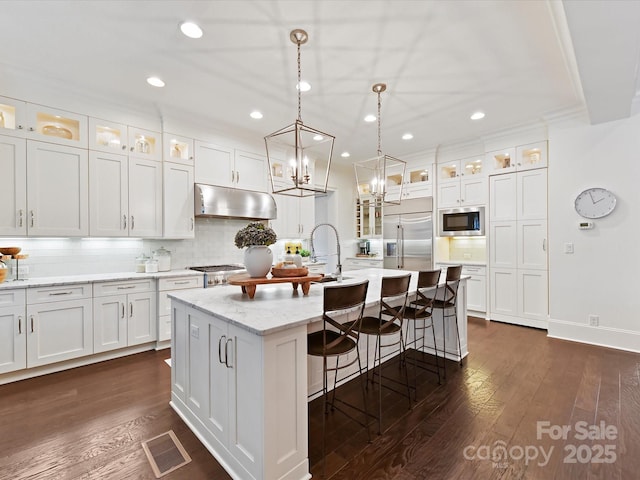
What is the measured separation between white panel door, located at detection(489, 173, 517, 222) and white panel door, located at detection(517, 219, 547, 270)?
9.5 inches

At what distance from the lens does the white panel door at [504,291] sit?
4.53 meters

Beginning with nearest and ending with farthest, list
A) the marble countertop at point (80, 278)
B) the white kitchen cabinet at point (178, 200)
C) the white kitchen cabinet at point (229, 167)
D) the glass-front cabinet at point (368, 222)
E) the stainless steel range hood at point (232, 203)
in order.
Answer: the marble countertop at point (80, 278) < the white kitchen cabinet at point (178, 200) < the stainless steel range hood at point (232, 203) < the white kitchen cabinet at point (229, 167) < the glass-front cabinet at point (368, 222)

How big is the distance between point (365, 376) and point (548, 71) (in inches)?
138

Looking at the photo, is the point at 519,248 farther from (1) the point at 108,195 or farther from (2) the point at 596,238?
(1) the point at 108,195

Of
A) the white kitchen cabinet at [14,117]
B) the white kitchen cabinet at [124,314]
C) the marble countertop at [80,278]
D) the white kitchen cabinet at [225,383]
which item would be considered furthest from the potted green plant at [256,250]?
the white kitchen cabinet at [14,117]

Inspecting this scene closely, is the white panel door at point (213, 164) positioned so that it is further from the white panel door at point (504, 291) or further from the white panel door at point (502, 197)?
the white panel door at point (504, 291)

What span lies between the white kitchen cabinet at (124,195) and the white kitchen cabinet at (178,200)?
0.09 meters

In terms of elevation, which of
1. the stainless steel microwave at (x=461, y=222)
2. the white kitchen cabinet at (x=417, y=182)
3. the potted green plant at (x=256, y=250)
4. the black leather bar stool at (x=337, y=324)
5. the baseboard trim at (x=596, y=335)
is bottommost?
the baseboard trim at (x=596, y=335)

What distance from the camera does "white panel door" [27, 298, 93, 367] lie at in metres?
2.86

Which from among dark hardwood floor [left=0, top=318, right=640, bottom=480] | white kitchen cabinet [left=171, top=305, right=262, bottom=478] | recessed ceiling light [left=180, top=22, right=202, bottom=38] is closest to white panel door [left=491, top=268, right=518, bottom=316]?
dark hardwood floor [left=0, top=318, right=640, bottom=480]

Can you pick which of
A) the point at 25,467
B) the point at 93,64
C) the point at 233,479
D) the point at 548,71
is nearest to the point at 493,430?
the point at 233,479

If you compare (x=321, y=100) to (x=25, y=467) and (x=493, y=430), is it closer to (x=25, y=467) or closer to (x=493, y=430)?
(x=493, y=430)

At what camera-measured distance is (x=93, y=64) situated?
277 cm

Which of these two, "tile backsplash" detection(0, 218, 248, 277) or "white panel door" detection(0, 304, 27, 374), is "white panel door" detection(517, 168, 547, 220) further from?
"white panel door" detection(0, 304, 27, 374)
